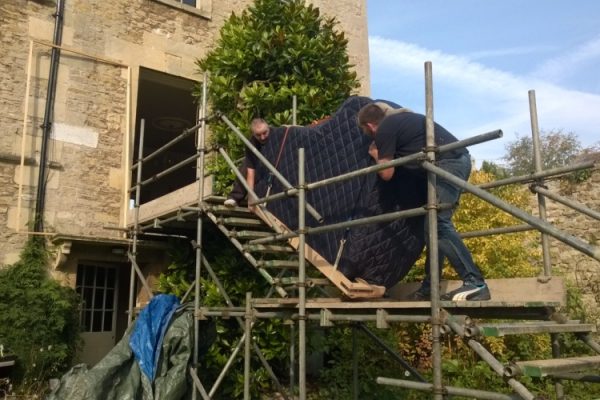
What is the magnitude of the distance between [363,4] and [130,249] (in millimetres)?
7087

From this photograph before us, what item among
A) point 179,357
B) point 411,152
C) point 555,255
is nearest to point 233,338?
point 179,357

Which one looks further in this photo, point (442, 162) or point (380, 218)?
point (442, 162)

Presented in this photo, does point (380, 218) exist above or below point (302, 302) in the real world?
above

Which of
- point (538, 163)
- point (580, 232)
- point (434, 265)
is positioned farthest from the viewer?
point (580, 232)

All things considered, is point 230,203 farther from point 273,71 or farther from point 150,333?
point 273,71

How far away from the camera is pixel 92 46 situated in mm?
8312

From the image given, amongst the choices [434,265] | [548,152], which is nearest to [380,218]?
[434,265]

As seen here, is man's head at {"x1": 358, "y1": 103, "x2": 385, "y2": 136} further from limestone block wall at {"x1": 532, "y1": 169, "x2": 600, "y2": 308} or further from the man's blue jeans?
limestone block wall at {"x1": 532, "y1": 169, "x2": 600, "y2": 308}

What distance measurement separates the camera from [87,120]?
8.10 meters

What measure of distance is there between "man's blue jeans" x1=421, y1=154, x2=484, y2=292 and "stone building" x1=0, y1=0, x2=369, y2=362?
3635mm

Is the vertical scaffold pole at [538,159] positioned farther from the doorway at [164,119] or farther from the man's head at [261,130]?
the doorway at [164,119]

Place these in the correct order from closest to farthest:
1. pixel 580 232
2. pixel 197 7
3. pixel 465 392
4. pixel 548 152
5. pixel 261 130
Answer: pixel 465 392
pixel 261 130
pixel 197 7
pixel 580 232
pixel 548 152

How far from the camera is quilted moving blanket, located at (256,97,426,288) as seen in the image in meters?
4.54

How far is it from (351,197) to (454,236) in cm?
117
